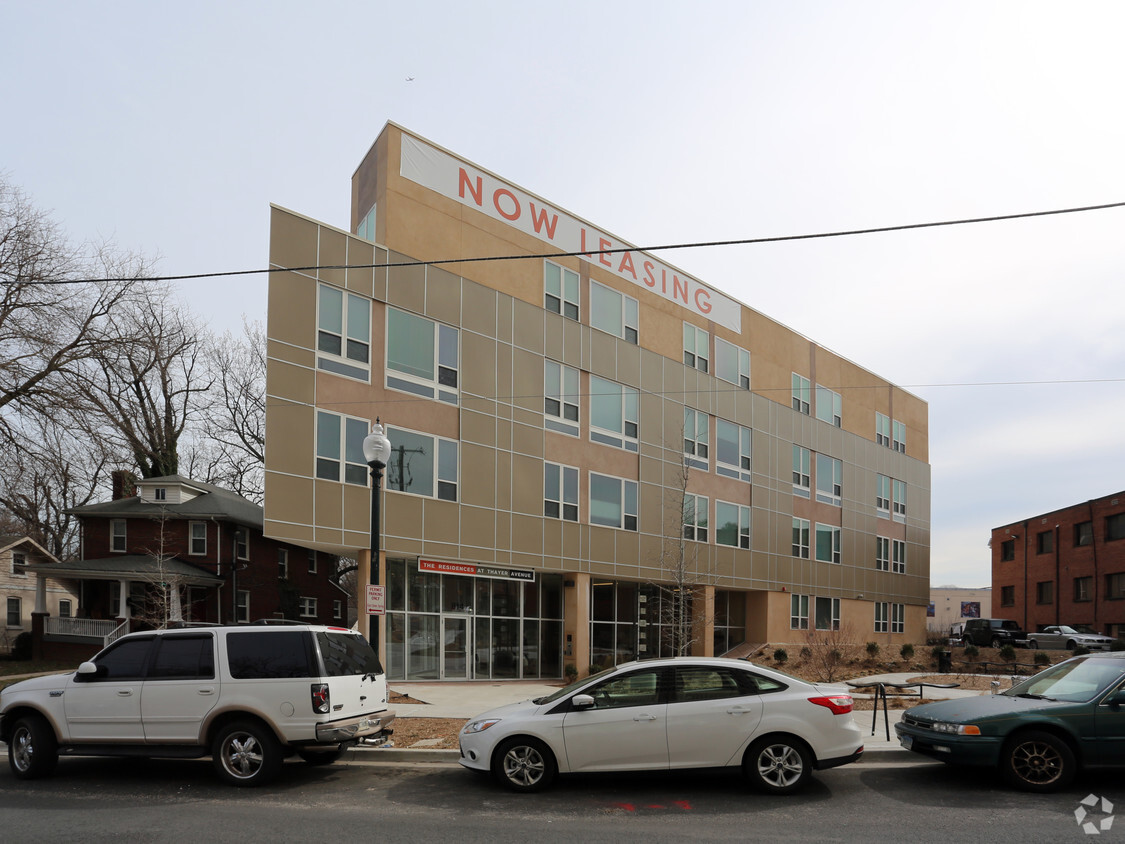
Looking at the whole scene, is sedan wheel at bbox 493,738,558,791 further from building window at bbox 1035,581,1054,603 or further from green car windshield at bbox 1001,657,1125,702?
building window at bbox 1035,581,1054,603

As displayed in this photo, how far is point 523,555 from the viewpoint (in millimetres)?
27859

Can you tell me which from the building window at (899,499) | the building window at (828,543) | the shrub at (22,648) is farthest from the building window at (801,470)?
Answer: the shrub at (22,648)

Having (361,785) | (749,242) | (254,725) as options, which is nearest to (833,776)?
(361,785)

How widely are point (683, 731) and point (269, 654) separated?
471 cm

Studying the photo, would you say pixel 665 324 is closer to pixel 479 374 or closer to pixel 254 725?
pixel 479 374

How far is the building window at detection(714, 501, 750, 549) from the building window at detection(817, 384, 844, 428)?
8.47 metres

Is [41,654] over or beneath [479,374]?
beneath

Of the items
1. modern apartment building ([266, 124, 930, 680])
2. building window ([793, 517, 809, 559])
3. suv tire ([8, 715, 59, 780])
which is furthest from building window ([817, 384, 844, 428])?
suv tire ([8, 715, 59, 780])

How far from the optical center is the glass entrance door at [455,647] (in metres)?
26.1

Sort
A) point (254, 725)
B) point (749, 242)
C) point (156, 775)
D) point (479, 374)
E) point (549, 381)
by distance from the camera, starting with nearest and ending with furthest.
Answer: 1. point (254, 725)
2. point (156, 775)
3. point (749, 242)
4. point (479, 374)
5. point (549, 381)

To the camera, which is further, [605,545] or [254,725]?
[605,545]

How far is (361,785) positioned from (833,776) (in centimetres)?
544

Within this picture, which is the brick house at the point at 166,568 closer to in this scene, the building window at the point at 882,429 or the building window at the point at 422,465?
the building window at the point at 422,465

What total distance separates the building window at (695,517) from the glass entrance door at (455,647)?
1081cm
